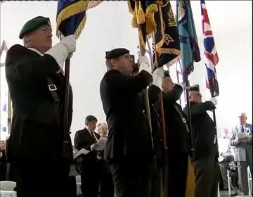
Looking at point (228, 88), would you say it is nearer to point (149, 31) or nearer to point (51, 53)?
point (149, 31)

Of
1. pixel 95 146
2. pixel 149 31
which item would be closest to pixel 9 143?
pixel 149 31

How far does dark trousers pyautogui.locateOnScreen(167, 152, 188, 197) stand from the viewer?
3533 millimetres

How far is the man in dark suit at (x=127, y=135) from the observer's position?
287cm

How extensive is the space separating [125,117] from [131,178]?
0.39 meters

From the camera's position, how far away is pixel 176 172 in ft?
11.6

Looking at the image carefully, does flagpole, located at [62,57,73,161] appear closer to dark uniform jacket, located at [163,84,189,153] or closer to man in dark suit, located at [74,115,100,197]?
dark uniform jacket, located at [163,84,189,153]

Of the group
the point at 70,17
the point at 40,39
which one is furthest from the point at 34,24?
the point at 70,17

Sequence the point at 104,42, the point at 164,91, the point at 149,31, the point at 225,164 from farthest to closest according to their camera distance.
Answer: the point at 104,42 → the point at 225,164 → the point at 164,91 → the point at 149,31

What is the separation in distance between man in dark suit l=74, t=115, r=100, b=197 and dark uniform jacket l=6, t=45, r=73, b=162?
3651 millimetres

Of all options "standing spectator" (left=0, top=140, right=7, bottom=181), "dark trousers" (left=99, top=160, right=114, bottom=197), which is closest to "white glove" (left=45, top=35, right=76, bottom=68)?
"standing spectator" (left=0, top=140, right=7, bottom=181)

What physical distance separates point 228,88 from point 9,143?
9093mm

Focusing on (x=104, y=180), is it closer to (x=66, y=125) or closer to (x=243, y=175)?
(x=243, y=175)

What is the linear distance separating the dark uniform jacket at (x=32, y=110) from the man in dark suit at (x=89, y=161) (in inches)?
144

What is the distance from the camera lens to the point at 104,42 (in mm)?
9062
